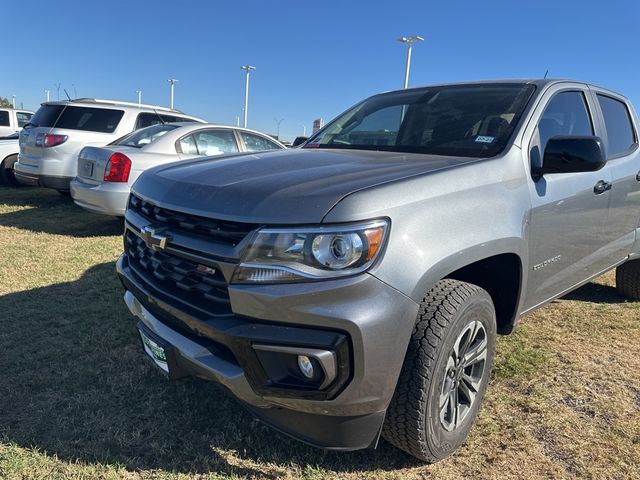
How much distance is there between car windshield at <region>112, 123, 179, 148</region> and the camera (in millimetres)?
6515

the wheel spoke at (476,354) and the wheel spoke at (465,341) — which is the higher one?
the wheel spoke at (465,341)

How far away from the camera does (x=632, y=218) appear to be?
3682 millimetres

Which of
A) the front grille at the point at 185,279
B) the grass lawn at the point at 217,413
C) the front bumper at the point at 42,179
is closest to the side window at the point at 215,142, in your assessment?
the front bumper at the point at 42,179

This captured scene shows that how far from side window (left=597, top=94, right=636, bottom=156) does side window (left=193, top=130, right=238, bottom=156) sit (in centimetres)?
466

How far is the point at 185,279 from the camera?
2068 mm

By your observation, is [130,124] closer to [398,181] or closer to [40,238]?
[40,238]

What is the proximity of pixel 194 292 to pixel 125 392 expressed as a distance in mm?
1119

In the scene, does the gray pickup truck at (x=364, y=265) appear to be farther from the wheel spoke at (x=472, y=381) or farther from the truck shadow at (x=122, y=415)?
the truck shadow at (x=122, y=415)

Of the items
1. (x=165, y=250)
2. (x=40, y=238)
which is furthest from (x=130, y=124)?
(x=165, y=250)

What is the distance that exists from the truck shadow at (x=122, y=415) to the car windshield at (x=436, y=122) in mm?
1645

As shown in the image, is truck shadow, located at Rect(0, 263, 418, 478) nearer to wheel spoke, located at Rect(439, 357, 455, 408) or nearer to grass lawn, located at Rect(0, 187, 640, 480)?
grass lawn, located at Rect(0, 187, 640, 480)

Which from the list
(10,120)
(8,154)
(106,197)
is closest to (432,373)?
(106,197)

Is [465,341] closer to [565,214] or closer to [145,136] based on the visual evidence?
[565,214]

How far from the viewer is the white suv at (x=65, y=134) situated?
731cm
